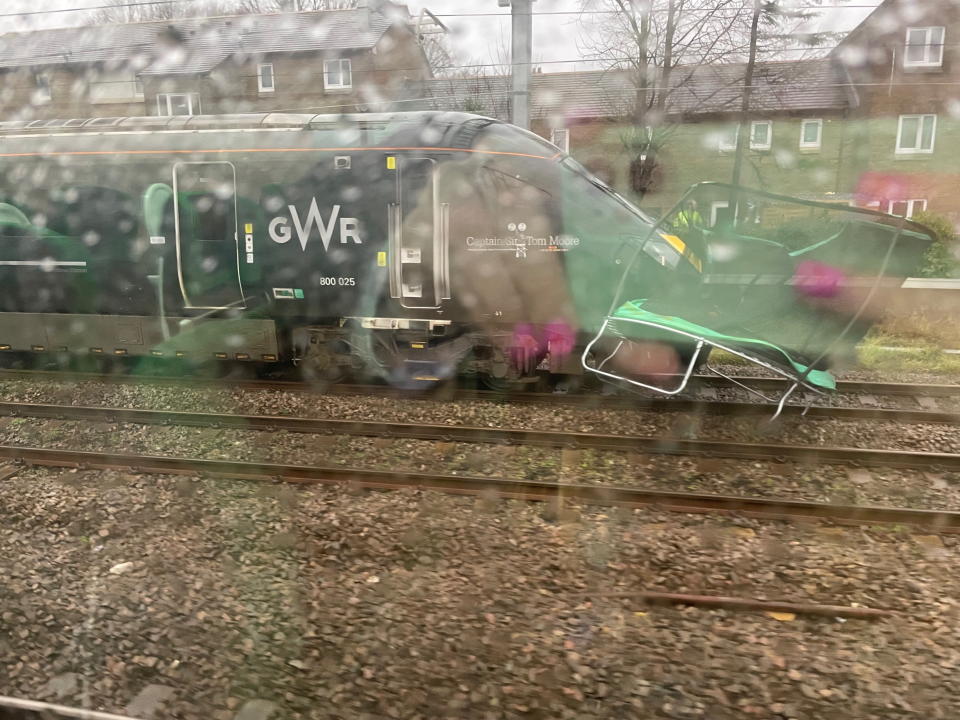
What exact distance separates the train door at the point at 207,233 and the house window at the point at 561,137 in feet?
38.5

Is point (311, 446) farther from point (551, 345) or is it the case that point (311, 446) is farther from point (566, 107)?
point (566, 107)

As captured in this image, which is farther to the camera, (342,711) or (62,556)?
(62,556)

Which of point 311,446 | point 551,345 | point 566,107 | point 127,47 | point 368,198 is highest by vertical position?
point 127,47

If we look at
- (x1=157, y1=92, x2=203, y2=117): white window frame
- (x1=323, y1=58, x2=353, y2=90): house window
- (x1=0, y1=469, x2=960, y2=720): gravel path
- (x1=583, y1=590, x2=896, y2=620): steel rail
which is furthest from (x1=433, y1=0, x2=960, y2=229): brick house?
(x1=583, y1=590, x2=896, y2=620): steel rail

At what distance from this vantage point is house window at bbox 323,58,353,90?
677 inches

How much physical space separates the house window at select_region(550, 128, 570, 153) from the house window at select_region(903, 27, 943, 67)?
24.8ft

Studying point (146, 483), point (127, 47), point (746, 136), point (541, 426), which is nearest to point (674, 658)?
point (541, 426)

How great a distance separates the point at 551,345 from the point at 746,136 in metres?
11.1

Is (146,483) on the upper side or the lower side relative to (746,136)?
lower

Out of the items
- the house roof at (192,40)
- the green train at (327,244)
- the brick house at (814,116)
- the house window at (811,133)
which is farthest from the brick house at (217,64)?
the house window at (811,133)

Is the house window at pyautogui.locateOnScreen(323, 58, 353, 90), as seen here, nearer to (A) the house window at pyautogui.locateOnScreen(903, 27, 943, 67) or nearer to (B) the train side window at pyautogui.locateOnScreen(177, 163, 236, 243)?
(B) the train side window at pyautogui.locateOnScreen(177, 163, 236, 243)

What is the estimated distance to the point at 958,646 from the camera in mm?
3434

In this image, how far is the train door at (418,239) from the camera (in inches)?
280

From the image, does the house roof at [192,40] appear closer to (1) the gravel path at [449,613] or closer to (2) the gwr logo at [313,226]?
(2) the gwr logo at [313,226]
